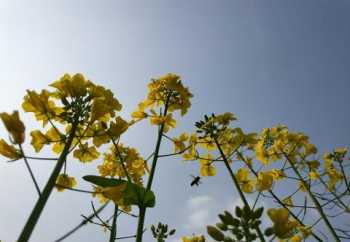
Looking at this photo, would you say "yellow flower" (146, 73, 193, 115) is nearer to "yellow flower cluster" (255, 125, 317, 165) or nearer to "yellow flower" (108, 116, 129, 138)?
"yellow flower" (108, 116, 129, 138)

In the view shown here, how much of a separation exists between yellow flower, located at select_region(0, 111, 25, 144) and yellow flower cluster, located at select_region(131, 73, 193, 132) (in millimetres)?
2378

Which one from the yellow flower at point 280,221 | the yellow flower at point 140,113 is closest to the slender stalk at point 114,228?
the yellow flower at point 140,113

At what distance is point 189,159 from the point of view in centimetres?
527

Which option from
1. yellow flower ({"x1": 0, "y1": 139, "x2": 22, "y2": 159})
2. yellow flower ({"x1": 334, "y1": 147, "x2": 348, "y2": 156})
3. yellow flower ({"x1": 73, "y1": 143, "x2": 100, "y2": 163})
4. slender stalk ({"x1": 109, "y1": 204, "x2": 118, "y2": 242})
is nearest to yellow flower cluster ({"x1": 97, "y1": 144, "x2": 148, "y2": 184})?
Answer: slender stalk ({"x1": 109, "y1": 204, "x2": 118, "y2": 242})

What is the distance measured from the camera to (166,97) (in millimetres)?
4871

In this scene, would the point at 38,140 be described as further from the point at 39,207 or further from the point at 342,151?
the point at 342,151

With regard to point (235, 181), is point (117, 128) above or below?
below

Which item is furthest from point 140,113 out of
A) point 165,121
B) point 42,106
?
point 42,106

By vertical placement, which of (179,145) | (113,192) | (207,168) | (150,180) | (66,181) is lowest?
(113,192)

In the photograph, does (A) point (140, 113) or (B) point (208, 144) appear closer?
(A) point (140, 113)

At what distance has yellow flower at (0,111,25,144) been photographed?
7.68 ft

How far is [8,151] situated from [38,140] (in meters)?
0.59

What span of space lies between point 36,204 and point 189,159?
3291mm

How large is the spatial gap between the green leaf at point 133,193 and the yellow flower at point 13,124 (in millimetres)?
753
